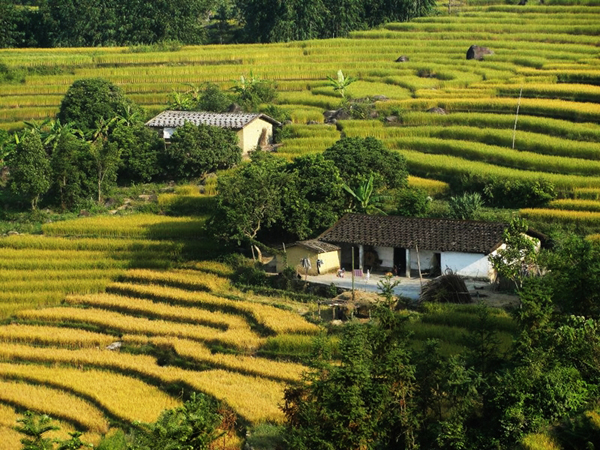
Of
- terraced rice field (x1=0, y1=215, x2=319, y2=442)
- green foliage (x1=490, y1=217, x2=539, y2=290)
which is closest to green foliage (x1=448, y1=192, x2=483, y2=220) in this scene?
green foliage (x1=490, y1=217, x2=539, y2=290)

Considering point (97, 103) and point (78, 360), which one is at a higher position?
point (97, 103)

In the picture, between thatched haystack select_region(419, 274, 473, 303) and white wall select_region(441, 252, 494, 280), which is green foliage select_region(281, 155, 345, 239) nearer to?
white wall select_region(441, 252, 494, 280)

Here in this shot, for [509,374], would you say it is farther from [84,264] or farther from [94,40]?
[94,40]

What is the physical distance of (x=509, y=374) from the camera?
21719mm

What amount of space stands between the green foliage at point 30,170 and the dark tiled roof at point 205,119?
19.8 ft

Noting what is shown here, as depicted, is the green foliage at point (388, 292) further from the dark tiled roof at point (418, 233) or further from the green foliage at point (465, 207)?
the green foliage at point (465, 207)

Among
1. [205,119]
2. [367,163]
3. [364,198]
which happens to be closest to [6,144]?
[205,119]

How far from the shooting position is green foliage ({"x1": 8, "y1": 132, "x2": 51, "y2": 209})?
40.9 meters

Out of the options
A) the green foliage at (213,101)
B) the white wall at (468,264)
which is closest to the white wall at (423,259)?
the white wall at (468,264)

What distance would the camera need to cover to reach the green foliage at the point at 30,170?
134 feet

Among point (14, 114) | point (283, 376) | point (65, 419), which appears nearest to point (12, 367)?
point (65, 419)

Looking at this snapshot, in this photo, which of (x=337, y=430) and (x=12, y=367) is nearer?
(x=337, y=430)

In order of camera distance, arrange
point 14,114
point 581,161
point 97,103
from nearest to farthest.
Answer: point 581,161 < point 97,103 < point 14,114

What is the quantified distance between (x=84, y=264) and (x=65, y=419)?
1132 centimetres
